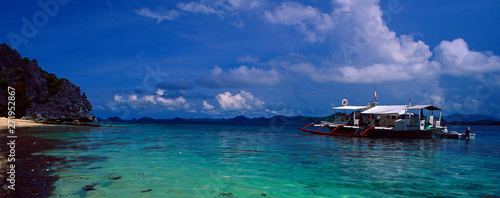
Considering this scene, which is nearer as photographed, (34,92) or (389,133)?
(389,133)

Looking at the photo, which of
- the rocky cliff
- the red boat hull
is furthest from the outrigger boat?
the rocky cliff

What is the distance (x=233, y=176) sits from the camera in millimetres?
12938

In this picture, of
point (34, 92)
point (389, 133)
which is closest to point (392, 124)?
point (389, 133)

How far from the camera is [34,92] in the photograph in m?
103

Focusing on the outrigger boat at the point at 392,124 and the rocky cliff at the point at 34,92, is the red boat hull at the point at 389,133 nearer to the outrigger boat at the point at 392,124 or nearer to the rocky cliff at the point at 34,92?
the outrigger boat at the point at 392,124

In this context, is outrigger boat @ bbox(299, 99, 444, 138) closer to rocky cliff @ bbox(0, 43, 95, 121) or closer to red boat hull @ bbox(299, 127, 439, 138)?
red boat hull @ bbox(299, 127, 439, 138)

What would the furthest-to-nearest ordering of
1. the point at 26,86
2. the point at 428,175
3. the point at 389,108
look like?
the point at 26,86
the point at 389,108
the point at 428,175

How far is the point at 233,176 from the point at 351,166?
758 cm

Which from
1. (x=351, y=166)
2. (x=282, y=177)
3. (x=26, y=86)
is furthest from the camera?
(x=26, y=86)

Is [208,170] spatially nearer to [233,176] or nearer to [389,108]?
[233,176]

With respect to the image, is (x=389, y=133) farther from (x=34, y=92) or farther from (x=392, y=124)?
(x=34, y=92)

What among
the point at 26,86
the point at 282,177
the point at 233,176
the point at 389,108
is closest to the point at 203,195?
the point at 233,176

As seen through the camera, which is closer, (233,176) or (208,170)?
(233,176)

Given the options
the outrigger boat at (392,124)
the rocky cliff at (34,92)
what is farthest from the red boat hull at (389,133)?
the rocky cliff at (34,92)
